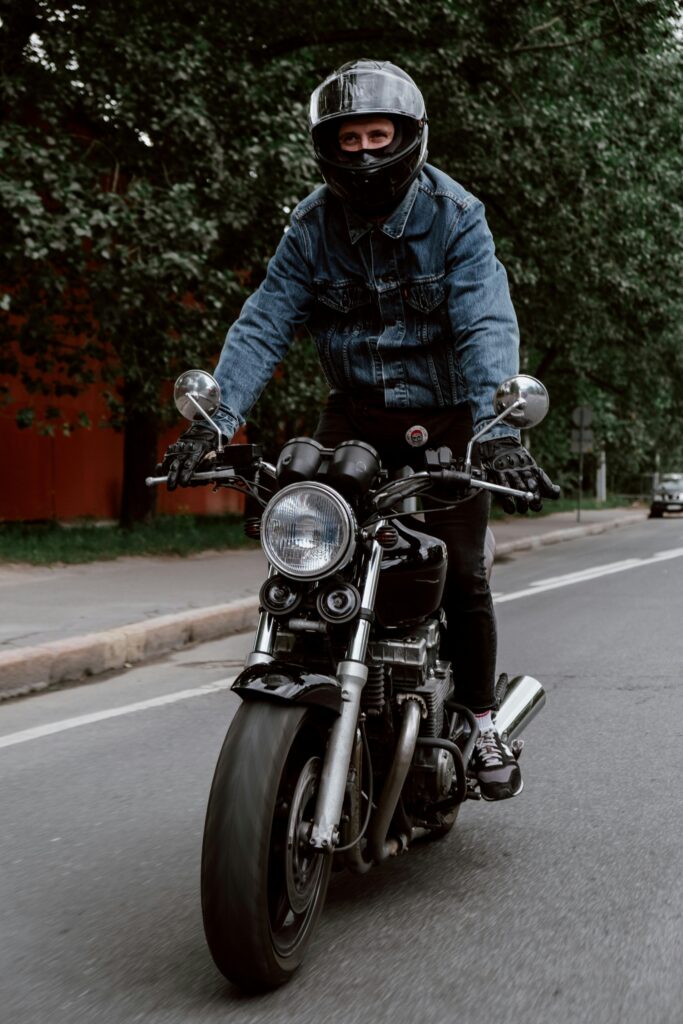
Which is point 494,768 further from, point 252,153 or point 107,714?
point 252,153

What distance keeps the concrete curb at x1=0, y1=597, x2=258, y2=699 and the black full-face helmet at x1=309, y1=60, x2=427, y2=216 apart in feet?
13.7

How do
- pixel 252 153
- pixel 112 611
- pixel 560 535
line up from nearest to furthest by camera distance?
pixel 112 611, pixel 252 153, pixel 560 535

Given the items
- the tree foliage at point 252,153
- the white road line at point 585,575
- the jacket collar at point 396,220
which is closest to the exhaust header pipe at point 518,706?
the jacket collar at point 396,220

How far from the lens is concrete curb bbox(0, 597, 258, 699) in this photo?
6906 mm

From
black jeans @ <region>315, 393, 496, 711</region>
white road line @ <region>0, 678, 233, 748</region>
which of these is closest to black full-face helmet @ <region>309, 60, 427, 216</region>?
black jeans @ <region>315, 393, 496, 711</region>

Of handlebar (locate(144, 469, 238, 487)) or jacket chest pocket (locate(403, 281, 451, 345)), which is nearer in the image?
handlebar (locate(144, 469, 238, 487))

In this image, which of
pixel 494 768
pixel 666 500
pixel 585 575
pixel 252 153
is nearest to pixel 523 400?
pixel 494 768

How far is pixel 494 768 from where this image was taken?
3666 millimetres

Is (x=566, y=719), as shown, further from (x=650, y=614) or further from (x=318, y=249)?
(x=650, y=614)

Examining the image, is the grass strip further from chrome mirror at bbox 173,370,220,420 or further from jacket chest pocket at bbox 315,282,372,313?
chrome mirror at bbox 173,370,220,420

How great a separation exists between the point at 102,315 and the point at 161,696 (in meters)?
7.13

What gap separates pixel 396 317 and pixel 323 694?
122 cm

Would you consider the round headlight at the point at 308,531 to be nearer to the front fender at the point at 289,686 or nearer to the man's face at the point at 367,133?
the front fender at the point at 289,686

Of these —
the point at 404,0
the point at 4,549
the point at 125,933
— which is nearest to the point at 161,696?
the point at 125,933
